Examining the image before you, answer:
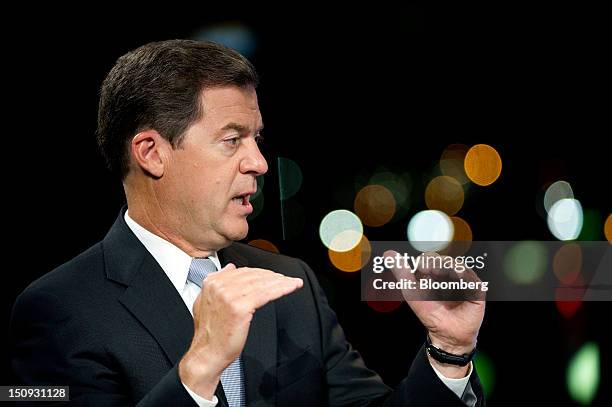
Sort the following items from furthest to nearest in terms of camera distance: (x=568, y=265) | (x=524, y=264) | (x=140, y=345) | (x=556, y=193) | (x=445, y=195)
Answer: (x=445, y=195)
(x=556, y=193)
(x=568, y=265)
(x=524, y=264)
(x=140, y=345)

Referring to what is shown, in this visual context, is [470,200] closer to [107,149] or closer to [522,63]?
[522,63]

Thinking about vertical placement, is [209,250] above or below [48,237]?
above

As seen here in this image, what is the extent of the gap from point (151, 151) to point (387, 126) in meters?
2.17

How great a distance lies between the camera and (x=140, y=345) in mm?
1689

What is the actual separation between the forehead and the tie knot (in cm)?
34

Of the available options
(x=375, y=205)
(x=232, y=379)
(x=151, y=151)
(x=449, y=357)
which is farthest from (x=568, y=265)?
(x=151, y=151)

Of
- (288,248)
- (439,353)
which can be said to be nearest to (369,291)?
(439,353)

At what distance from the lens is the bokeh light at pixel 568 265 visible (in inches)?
110

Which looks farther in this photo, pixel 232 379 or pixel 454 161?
pixel 454 161

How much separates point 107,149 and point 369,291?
2.44ft

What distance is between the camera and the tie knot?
1849mm

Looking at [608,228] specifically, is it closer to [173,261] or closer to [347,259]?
[347,259]

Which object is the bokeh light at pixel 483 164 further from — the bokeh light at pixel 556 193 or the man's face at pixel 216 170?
the man's face at pixel 216 170

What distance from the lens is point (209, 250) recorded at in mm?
1887
